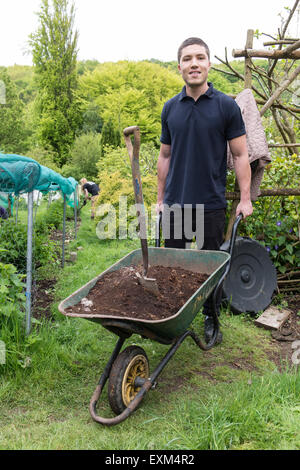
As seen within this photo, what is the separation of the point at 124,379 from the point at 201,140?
1.58m

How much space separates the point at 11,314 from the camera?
2723mm

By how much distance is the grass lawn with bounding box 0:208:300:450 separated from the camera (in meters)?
1.89

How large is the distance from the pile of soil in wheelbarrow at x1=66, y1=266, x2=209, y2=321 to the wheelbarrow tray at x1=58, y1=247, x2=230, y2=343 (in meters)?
0.05

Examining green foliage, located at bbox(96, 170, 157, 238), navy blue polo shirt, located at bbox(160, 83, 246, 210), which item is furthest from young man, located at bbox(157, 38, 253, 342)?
green foliage, located at bbox(96, 170, 157, 238)

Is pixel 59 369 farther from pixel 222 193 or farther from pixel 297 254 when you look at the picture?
pixel 297 254

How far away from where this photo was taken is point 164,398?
2393 millimetres

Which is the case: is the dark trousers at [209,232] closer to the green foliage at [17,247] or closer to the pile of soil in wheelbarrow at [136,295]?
the pile of soil in wheelbarrow at [136,295]

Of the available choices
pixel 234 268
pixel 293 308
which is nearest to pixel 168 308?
pixel 234 268

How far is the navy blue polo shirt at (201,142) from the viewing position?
8.84 ft

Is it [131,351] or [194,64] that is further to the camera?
[194,64]

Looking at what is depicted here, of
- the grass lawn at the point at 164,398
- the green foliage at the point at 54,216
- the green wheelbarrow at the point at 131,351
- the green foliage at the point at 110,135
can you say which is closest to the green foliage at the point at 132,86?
the green foliage at the point at 110,135

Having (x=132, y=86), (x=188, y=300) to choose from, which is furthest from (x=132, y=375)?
(x=132, y=86)

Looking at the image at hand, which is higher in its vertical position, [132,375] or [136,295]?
[136,295]

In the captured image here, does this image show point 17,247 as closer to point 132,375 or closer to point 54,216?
point 132,375
